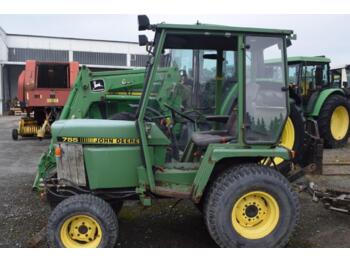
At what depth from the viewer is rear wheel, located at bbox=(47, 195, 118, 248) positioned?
3262 mm

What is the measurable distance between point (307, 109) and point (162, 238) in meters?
6.59

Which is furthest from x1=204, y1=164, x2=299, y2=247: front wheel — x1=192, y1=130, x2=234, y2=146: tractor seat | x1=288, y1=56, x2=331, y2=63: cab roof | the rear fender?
x1=288, y1=56, x2=331, y2=63: cab roof

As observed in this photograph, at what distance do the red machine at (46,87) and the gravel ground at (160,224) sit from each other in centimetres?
510

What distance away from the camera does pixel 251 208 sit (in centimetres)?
348

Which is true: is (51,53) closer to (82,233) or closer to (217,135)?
(217,135)

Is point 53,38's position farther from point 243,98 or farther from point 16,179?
point 243,98

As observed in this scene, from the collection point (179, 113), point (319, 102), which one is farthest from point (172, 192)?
point (319, 102)

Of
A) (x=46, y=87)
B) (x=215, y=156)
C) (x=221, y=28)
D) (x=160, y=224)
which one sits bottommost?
(x=160, y=224)

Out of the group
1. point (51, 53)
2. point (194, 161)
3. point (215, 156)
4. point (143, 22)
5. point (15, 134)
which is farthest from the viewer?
point (51, 53)

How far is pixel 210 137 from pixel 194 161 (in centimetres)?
32

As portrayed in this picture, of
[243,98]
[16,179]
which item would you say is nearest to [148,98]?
[243,98]

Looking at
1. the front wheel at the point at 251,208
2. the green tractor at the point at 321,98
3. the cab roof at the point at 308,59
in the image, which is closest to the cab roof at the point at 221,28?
the front wheel at the point at 251,208

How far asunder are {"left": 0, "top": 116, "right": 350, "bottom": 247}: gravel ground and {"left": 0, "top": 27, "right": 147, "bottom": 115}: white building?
22.5 m

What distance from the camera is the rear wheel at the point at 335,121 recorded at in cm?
906
